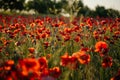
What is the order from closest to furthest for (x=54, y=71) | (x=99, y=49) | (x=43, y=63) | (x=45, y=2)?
(x=43, y=63), (x=54, y=71), (x=99, y=49), (x=45, y=2)

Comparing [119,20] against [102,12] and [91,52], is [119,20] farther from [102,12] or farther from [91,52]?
[102,12]

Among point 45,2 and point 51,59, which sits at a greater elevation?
point 51,59

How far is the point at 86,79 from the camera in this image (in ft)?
7.75

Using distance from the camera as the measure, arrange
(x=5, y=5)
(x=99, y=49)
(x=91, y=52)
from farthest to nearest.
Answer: (x=5, y=5), (x=91, y=52), (x=99, y=49)

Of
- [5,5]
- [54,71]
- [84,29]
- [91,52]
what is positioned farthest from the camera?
[5,5]

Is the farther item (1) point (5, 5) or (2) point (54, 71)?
(1) point (5, 5)

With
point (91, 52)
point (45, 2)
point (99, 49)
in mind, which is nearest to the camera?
point (99, 49)

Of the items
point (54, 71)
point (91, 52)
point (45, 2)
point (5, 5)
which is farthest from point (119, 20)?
point (45, 2)

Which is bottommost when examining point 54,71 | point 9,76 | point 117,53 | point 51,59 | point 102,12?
point 102,12

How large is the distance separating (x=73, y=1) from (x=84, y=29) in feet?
3.85

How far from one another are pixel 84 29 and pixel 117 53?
135 centimetres

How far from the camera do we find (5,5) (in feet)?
133

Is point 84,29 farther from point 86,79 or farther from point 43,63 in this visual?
point 43,63

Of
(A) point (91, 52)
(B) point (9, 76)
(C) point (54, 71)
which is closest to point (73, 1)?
(A) point (91, 52)
